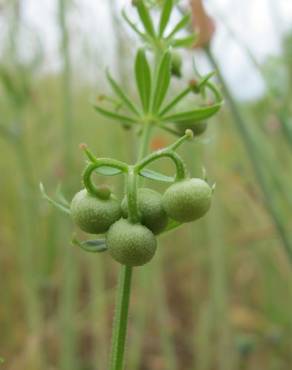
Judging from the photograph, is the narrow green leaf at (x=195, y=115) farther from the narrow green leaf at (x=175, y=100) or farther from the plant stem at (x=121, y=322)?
the plant stem at (x=121, y=322)

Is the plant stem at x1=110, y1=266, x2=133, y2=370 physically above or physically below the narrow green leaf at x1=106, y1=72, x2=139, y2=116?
below

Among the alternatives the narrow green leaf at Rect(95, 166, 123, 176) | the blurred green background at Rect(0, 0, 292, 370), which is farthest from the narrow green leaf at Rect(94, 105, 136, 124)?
the blurred green background at Rect(0, 0, 292, 370)

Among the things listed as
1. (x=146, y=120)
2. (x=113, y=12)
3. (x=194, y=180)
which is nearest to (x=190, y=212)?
(x=194, y=180)

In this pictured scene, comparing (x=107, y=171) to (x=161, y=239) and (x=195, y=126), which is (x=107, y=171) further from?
(x=161, y=239)

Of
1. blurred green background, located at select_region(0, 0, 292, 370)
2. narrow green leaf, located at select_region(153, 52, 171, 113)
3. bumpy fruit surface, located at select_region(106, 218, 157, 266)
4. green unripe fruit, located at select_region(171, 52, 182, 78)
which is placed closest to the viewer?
bumpy fruit surface, located at select_region(106, 218, 157, 266)

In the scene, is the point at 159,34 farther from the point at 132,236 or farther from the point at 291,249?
the point at 291,249

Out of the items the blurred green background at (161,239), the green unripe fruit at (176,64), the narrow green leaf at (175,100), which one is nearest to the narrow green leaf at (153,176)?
the narrow green leaf at (175,100)

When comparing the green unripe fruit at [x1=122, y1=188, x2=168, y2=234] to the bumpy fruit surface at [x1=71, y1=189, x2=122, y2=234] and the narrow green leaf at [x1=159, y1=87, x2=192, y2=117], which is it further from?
the narrow green leaf at [x1=159, y1=87, x2=192, y2=117]
